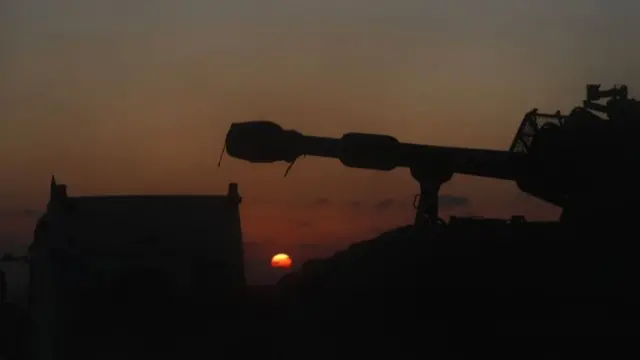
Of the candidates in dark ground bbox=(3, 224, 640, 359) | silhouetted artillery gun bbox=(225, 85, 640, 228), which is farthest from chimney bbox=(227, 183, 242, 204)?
dark ground bbox=(3, 224, 640, 359)

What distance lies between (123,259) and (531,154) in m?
4.92

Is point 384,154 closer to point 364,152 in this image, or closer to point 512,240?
point 364,152

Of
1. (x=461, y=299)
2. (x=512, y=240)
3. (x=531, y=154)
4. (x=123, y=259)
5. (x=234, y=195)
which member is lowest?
(x=461, y=299)

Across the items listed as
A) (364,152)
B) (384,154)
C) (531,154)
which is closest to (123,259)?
(364,152)

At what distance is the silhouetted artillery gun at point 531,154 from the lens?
9891 millimetres

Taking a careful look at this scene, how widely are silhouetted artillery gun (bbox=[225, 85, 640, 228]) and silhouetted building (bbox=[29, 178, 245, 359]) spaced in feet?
5.07

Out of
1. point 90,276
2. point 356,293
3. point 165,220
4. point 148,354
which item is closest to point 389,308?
point 356,293

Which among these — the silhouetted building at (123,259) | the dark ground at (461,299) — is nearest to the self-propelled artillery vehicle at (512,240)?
the dark ground at (461,299)

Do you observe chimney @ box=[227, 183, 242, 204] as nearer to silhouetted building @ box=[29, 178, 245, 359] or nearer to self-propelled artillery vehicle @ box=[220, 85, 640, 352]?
silhouetted building @ box=[29, 178, 245, 359]

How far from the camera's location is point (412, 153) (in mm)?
11695

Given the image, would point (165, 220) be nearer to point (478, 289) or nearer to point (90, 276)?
point (90, 276)

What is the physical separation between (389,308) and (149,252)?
4.90 m

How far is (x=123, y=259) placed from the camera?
38.9ft

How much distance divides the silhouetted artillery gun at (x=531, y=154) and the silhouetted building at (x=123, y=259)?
1545 millimetres
